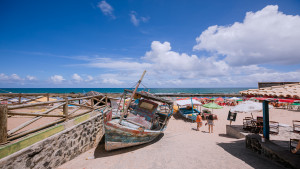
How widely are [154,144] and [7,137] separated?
707cm

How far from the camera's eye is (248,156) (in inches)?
253

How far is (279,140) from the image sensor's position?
7465 mm

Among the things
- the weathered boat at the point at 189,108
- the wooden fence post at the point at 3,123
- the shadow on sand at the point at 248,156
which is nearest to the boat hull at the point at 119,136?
the wooden fence post at the point at 3,123

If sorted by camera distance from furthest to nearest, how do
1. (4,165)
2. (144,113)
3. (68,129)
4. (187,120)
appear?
(187,120), (144,113), (68,129), (4,165)

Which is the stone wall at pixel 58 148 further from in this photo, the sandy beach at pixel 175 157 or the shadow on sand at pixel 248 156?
the shadow on sand at pixel 248 156

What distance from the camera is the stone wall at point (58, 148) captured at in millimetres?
3953

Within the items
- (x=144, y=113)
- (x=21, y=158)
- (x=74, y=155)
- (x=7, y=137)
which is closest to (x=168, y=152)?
(x=144, y=113)

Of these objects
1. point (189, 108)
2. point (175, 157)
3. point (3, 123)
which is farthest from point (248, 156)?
point (189, 108)

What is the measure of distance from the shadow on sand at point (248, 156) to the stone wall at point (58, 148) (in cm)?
781

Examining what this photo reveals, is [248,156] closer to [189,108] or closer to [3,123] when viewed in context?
[3,123]

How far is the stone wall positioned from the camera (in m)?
Answer: 3.95

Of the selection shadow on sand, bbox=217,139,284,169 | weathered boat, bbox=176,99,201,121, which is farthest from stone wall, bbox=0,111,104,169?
weathered boat, bbox=176,99,201,121

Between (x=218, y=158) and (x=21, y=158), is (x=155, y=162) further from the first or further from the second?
(x=21, y=158)

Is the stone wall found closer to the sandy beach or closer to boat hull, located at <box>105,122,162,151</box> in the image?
the sandy beach
